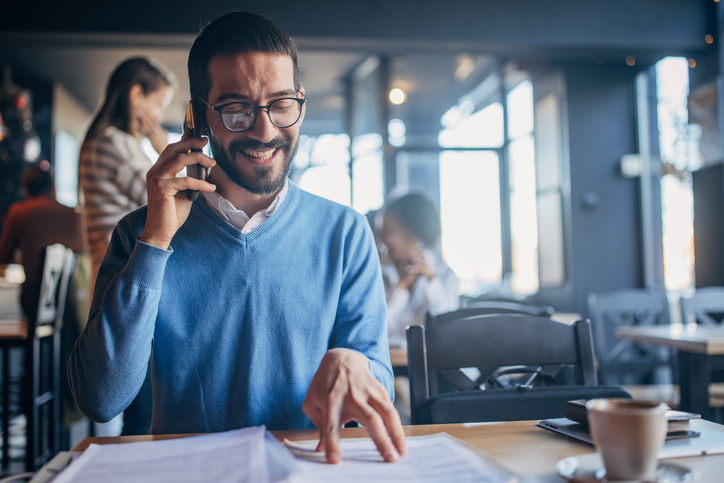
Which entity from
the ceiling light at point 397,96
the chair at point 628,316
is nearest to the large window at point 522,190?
the ceiling light at point 397,96

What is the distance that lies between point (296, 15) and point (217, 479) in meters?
4.69

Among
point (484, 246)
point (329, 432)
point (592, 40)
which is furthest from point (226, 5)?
point (329, 432)

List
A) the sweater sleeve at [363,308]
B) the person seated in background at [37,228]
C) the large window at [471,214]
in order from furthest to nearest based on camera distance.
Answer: the large window at [471,214], the person seated in background at [37,228], the sweater sleeve at [363,308]

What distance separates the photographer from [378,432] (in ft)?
2.43

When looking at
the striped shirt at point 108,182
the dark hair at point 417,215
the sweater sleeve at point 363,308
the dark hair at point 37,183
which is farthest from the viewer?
the dark hair at point 37,183

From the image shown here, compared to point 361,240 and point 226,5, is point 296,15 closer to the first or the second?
point 226,5

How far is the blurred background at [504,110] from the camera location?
4.81 m

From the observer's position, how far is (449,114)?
7.26 metres

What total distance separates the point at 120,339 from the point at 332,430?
1.42ft

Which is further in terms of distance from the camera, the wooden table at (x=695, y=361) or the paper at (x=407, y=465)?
the wooden table at (x=695, y=361)

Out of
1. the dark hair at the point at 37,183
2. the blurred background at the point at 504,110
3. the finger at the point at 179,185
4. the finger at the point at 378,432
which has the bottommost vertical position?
the finger at the point at 378,432

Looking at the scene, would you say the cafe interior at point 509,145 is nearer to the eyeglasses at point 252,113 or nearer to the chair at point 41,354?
the chair at point 41,354

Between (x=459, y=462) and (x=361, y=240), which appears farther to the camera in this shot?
(x=361, y=240)

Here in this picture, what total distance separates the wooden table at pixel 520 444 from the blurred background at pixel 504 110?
4379 mm
